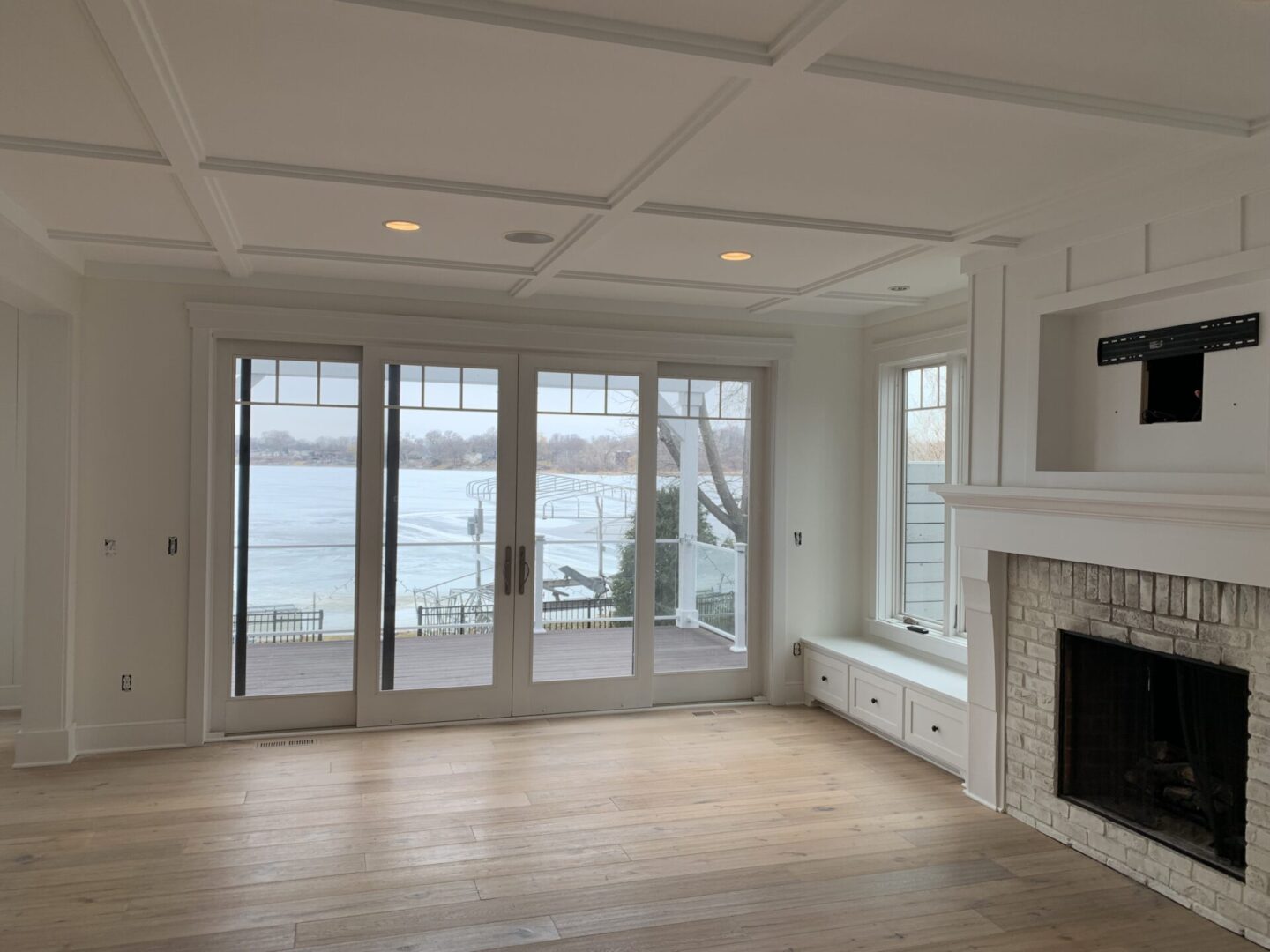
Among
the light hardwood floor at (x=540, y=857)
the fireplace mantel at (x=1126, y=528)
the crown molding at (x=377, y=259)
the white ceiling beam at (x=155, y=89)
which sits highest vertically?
the crown molding at (x=377, y=259)

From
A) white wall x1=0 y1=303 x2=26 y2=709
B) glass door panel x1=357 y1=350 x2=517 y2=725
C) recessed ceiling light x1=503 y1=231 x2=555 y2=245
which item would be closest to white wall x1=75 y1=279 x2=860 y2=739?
glass door panel x1=357 y1=350 x2=517 y2=725

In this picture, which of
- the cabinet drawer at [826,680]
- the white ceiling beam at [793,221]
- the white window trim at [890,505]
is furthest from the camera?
the white window trim at [890,505]

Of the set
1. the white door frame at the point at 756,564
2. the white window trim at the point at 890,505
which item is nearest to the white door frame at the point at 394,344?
the white door frame at the point at 756,564

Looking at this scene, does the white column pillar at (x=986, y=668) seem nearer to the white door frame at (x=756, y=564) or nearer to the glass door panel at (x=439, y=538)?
the white door frame at (x=756, y=564)

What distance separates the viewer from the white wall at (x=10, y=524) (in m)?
5.64

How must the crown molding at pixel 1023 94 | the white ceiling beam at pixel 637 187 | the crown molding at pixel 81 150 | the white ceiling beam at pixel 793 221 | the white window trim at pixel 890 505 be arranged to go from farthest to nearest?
the white window trim at pixel 890 505
the white ceiling beam at pixel 793 221
the crown molding at pixel 81 150
the white ceiling beam at pixel 637 187
the crown molding at pixel 1023 94

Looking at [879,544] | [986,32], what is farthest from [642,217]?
[879,544]

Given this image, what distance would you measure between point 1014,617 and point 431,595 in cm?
312

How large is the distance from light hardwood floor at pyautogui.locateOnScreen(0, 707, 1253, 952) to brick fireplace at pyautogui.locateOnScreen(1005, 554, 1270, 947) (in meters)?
0.10

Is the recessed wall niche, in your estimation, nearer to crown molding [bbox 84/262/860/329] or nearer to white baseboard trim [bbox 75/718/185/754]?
crown molding [bbox 84/262/860/329]

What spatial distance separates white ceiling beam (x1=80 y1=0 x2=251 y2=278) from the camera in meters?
2.07

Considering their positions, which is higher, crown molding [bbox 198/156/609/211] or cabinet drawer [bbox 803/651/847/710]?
crown molding [bbox 198/156/609/211]

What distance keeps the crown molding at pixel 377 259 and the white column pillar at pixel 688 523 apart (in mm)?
1609

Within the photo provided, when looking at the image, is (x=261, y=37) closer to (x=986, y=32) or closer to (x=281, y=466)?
(x=986, y=32)
